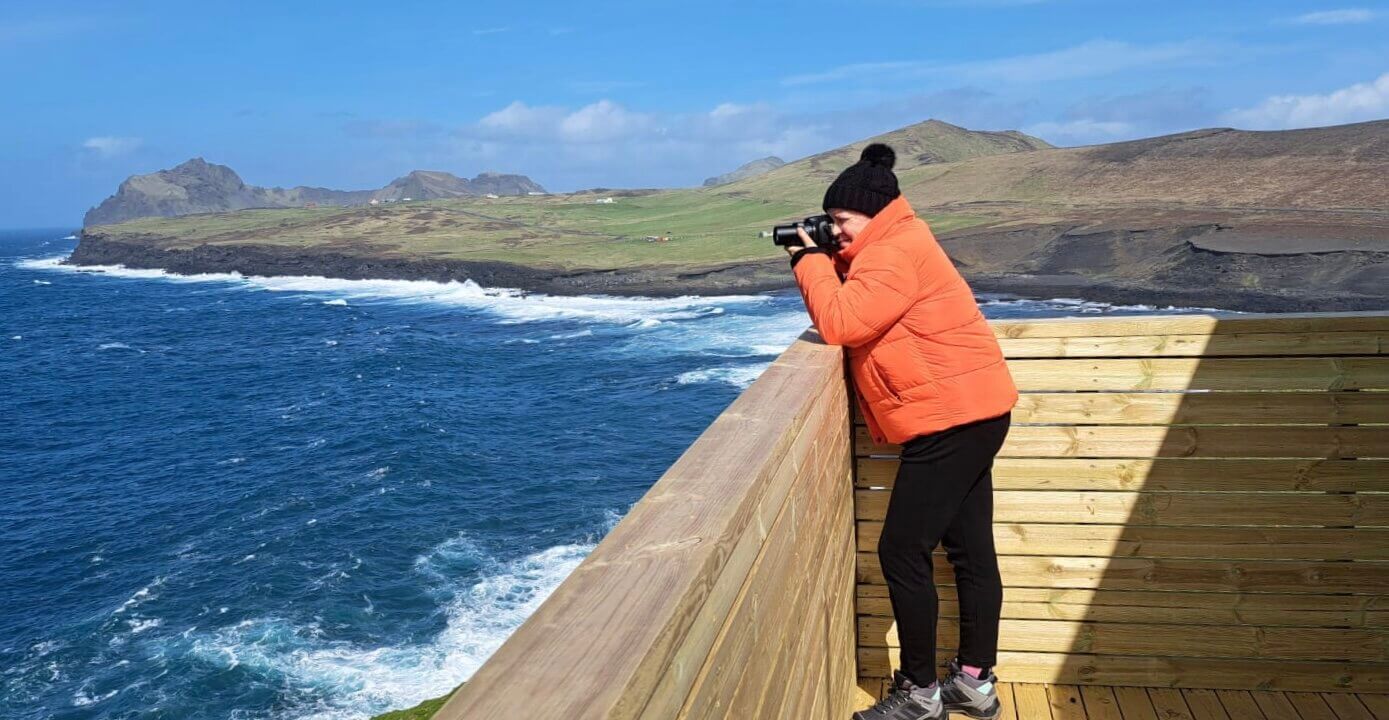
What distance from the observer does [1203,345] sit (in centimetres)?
412

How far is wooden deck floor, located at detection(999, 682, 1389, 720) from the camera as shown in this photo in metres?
4.22

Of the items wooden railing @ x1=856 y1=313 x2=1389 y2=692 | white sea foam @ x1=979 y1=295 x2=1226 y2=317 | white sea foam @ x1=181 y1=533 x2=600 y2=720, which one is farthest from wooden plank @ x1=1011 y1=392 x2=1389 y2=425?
white sea foam @ x1=979 y1=295 x2=1226 y2=317

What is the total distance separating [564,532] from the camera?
21500 mm

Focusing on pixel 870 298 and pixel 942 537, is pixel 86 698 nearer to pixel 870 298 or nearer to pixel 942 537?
pixel 942 537

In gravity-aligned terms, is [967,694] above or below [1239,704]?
above

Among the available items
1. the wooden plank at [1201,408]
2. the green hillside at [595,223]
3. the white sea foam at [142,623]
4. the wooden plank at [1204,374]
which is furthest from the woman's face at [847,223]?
the green hillside at [595,223]

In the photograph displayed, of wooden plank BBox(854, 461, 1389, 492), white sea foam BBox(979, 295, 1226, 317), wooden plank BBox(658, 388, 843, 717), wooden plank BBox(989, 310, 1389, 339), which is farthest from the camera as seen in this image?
white sea foam BBox(979, 295, 1226, 317)

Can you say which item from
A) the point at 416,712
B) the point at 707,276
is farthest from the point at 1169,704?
the point at 707,276

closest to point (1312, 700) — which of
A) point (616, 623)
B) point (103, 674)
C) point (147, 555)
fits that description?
point (616, 623)

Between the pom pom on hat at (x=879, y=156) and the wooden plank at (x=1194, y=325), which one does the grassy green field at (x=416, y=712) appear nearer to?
the wooden plank at (x=1194, y=325)

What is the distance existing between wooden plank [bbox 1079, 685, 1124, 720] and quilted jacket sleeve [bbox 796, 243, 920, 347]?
82.2 inches

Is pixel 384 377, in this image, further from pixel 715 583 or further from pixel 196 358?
pixel 715 583

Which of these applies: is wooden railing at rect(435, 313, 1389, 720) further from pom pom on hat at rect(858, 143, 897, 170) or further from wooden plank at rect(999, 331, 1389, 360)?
pom pom on hat at rect(858, 143, 897, 170)

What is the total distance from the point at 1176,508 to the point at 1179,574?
0.29 m
